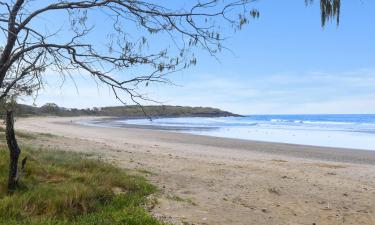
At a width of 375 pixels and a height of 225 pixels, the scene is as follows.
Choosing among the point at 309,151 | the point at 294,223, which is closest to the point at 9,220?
the point at 294,223

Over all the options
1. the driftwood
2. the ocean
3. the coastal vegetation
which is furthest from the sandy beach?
the driftwood

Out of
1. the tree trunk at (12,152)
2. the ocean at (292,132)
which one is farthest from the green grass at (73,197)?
the ocean at (292,132)

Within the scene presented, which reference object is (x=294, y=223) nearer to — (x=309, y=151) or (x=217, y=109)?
(x=309, y=151)

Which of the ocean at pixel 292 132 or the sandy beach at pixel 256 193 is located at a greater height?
the ocean at pixel 292 132

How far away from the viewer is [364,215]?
7887 mm

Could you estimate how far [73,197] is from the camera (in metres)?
7.02

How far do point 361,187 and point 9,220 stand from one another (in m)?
7.21

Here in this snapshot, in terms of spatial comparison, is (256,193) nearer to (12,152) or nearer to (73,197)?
(73,197)

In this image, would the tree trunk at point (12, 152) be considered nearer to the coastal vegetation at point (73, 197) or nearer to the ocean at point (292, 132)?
the coastal vegetation at point (73, 197)

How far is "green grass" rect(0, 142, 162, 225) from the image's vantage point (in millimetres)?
6453

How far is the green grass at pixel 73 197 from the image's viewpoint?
6.45 metres

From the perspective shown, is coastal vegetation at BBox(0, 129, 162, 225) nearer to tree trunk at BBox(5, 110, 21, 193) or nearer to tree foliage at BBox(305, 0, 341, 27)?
tree trunk at BBox(5, 110, 21, 193)

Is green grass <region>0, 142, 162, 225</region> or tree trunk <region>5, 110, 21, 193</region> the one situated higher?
tree trunk <region>5, 110, 21, 193</region>

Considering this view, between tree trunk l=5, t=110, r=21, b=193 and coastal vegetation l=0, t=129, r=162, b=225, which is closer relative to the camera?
coastal vegetation l=0, t=129, r=162, b=225
